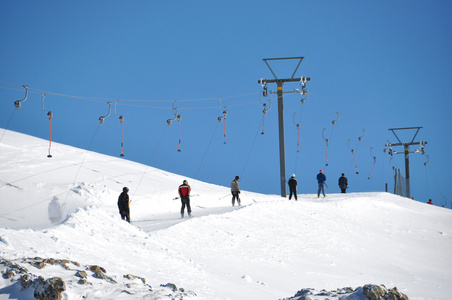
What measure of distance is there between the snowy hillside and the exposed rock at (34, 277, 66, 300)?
0.21 metres

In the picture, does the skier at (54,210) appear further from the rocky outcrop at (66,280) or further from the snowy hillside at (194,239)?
the rocky outcrop at (66,280)

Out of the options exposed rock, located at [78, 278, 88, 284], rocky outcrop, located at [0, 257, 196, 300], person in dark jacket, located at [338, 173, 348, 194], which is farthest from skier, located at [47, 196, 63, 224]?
person in dark jacket, located at [338, 173, 348, 194]

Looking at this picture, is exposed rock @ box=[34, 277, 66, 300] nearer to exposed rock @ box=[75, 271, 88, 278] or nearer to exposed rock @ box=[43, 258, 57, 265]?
exposed rock @ box=[75, 271, 88, 278]

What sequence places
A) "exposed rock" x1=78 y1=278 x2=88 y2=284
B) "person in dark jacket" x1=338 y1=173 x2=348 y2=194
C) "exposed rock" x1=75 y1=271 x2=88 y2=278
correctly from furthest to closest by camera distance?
"person in dark jacket" x1=338 y1=173 x2=348 y2=194 → "exposed rock" x1=75 y1=271 x2=88 y2=278 → "exposed rock" x1=78 y1=278 x2=88 y2=284

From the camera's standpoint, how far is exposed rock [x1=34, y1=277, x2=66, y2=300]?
301 inches

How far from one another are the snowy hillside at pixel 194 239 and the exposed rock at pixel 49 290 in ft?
0.68

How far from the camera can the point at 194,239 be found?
15.9 metres

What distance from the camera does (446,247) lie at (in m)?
22.2

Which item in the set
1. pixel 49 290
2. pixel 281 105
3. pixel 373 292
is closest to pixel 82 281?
pixel 49 290

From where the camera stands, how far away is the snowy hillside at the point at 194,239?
9.80m

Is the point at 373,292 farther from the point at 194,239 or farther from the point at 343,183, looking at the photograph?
the point at 343,183

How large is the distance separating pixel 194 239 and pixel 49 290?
841cm

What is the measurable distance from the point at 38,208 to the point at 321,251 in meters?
14.2

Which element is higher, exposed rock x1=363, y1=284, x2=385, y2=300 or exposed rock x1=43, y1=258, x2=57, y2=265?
exposed rock x1=43, y1=258, x2=57, y2=265
